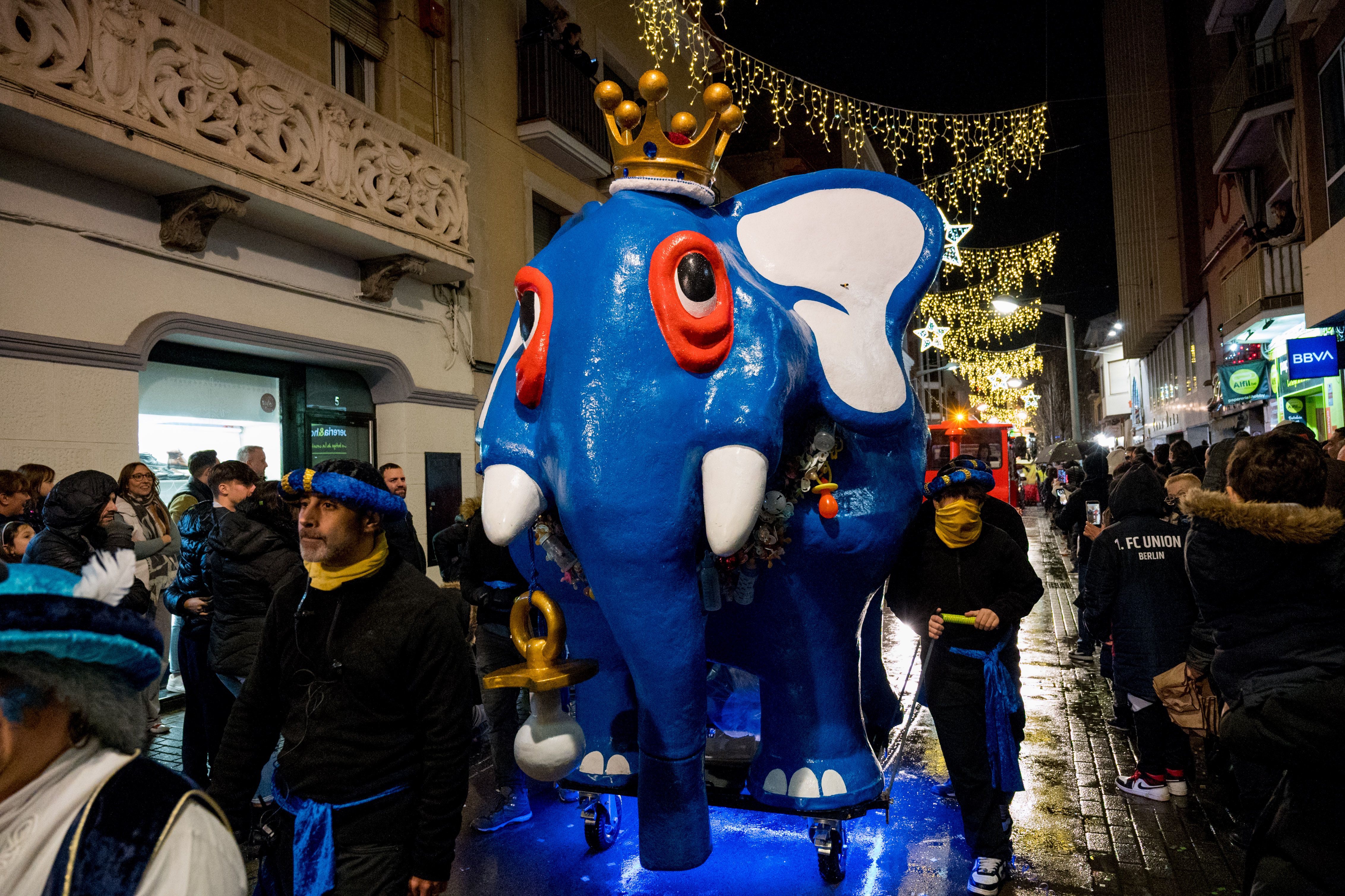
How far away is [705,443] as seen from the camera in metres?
2.44

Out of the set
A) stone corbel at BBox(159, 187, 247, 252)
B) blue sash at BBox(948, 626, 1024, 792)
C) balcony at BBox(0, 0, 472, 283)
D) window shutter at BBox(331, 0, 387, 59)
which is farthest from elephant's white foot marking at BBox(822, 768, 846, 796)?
window shutter at BBox(331, 0, 387, 59)

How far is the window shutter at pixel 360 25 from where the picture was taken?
8398mm

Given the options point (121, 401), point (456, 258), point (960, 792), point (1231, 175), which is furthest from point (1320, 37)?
point (121, 401)

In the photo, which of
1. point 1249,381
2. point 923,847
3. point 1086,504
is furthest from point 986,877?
point 1249,381

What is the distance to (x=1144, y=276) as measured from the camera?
23.4 metres

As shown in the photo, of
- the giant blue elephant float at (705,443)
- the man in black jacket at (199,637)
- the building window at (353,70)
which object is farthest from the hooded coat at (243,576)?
the building window at (353,70)

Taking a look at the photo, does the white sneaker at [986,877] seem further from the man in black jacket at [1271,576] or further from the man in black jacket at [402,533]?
the man in black jacket at [402,533]

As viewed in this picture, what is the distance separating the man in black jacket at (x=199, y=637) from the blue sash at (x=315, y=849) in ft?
7.81

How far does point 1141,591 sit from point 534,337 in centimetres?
350

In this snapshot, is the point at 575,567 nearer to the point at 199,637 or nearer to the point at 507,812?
the point at 507,812

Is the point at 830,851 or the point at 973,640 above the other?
the point at 973,640

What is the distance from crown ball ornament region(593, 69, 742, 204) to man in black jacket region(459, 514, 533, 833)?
6.40 feet

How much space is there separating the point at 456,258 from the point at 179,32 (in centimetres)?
340

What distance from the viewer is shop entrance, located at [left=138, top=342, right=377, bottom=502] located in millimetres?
7051
